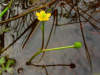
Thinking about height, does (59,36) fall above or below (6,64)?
above

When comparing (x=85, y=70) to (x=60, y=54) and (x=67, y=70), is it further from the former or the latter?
(x=60, y=54)

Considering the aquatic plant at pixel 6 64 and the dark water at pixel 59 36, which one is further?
the dark water at pixel 59 36

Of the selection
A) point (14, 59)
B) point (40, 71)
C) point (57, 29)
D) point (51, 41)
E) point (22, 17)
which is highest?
point (22, 17)

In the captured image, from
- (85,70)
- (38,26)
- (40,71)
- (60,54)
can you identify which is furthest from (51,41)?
(85,70)

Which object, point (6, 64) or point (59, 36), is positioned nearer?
point (6, 64)

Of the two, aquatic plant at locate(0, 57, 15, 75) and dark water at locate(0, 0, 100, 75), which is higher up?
dark water at locate(0, 0, 100, 75)

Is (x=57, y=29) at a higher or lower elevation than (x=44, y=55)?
higher

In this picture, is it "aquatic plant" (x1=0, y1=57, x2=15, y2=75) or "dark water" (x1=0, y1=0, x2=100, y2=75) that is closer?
"aquatic plant" (x1=0, y1=57, x2=15, y2=75)

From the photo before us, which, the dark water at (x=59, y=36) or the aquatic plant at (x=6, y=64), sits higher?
the dark water at (x=59, y=36)
